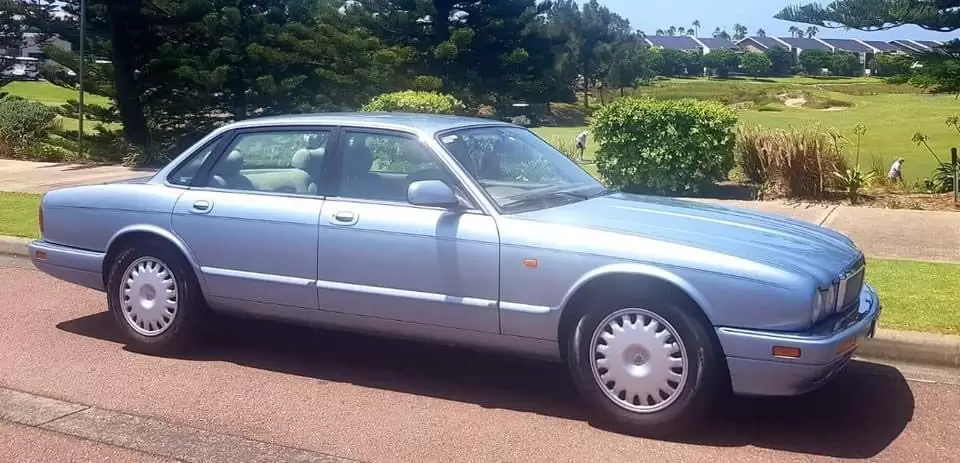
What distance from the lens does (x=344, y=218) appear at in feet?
19.0

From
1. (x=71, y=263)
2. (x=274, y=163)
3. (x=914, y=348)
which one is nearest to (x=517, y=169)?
(x=274, y=163)

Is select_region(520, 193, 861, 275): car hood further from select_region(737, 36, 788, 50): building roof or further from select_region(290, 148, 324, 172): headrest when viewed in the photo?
select_region(737, 36, 788, 50): building roof

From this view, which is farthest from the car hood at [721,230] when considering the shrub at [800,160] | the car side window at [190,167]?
the shrub at [800,160]

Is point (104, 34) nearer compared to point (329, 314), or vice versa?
point (329, 314)

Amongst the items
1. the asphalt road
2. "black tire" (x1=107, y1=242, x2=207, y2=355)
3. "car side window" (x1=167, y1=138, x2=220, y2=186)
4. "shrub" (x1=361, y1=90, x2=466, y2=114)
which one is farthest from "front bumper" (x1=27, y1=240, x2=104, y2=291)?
"shrub" (x1=361, y1=90, x2=466, y2=114)

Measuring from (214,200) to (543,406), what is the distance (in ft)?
7.85

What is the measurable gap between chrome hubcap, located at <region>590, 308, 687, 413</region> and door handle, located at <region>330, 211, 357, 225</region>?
1555 millimetres

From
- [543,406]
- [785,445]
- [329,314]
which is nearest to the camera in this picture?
[785,445]

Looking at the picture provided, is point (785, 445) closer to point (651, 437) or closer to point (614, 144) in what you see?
point (651, 437)

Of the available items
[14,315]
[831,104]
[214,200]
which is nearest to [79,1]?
[14,315]

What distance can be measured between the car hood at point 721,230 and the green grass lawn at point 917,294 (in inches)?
48.3

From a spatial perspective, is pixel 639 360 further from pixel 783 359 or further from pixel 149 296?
pixel 149 296

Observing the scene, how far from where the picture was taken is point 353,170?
603 centimetres

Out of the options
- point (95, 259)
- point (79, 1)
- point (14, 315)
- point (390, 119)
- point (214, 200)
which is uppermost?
point (79, 1)
